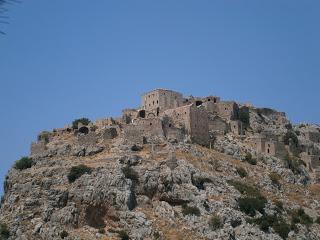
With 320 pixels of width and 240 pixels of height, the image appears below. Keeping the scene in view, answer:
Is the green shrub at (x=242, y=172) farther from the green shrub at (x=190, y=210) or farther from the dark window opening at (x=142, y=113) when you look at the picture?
the dark window opening at (x=142, y=113)

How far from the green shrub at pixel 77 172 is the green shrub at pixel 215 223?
40.2ft

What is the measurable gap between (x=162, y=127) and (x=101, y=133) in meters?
6.40

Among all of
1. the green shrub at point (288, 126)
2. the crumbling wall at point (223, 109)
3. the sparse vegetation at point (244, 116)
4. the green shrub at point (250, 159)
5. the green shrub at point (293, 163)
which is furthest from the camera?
the green shrub at point (288, 126)

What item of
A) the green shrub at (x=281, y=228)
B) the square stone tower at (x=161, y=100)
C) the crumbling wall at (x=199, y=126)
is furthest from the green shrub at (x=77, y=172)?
the green shrub at (x=281, y=228)

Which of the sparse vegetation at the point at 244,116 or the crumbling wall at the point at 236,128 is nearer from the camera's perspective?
the crumbling wall at the point at 236,128

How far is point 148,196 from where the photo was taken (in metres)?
72.5

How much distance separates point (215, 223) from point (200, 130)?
17.5 metres

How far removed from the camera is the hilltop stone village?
8106cm

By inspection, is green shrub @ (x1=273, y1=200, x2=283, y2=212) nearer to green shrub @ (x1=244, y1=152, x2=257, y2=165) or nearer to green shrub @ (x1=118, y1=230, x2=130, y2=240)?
green shrub @ (x1=244, y1=152, x2=257, y2=165)

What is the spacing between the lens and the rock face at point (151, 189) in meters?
68.7

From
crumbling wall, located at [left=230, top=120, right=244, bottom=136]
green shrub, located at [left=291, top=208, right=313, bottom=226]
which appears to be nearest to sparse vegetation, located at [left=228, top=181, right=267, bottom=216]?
green shrub, located at [left=291, top=208, right=313, bottom=226]

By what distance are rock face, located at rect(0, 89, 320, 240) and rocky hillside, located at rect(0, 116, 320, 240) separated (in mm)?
89

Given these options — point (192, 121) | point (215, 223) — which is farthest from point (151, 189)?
point (192, 121)

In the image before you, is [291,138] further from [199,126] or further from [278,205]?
[278,205]
